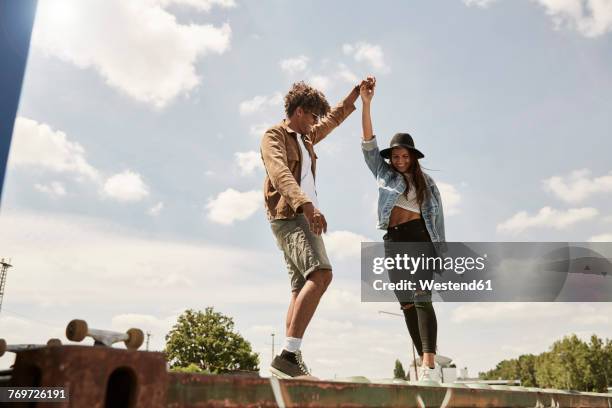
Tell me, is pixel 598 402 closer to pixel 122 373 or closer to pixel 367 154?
pixel 367 154

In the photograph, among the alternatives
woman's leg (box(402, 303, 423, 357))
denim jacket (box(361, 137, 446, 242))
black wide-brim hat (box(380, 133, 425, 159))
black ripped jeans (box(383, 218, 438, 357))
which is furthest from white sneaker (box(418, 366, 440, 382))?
black wide-brim hat (box(380, 133, 425, 159))

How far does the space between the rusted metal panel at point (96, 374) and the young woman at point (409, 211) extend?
3.29 meters

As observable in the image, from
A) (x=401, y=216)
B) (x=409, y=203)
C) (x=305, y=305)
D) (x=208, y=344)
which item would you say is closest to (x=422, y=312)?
(x=401, y=216)

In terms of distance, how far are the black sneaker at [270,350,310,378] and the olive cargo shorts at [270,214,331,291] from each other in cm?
53

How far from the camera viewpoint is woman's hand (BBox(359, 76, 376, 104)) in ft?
16.4

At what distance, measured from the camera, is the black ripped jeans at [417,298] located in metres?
4.41

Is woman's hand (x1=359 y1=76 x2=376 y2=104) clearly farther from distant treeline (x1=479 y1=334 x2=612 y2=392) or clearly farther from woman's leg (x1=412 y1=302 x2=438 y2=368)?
distant treeline (x1=479 y1=334 x2=612 y2=392)

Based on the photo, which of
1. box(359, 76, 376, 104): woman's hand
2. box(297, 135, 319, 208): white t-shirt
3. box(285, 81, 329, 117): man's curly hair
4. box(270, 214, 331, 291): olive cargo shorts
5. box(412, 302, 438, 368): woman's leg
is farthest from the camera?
box(359, 76, 376, 104): woman's hand

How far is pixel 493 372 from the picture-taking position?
140500 mm

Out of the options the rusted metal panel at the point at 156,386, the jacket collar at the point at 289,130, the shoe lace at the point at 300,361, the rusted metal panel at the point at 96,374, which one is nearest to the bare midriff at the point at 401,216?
the jacket collar at the point at 289,130

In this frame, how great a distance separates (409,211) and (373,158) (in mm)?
688

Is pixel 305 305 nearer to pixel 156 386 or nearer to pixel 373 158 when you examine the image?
pixel 156 386

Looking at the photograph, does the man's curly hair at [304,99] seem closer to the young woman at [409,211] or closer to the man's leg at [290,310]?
the young woman at [409,211]

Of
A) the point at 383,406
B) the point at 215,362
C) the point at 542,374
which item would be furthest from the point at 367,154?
the point at 542,374
